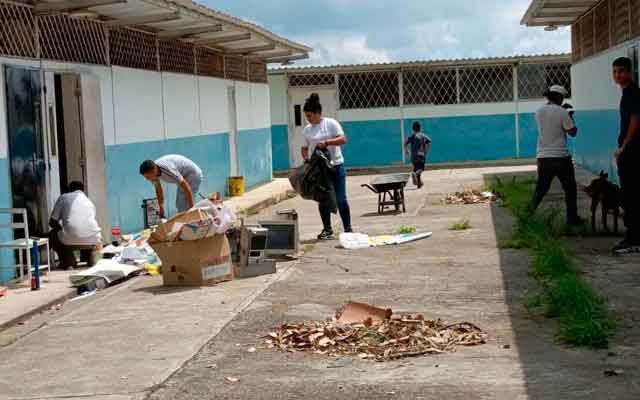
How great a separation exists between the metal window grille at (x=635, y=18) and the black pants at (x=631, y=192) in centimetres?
552

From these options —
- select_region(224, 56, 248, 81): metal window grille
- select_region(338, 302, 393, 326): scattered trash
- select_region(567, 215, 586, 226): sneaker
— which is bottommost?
select_region(338, 302, 393, 326): scattered trash

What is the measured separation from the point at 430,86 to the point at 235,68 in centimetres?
1009

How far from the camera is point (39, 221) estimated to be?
42.4 feet

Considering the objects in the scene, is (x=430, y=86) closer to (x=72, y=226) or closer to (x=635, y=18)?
(x=635, y=18)

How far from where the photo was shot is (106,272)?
1153 cm

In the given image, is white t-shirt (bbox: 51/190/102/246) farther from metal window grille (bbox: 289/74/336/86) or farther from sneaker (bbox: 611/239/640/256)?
metal window grille (bbox: 289/74/336/86)

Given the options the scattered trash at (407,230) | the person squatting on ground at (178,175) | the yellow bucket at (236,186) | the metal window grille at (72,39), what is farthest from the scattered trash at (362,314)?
the yellow bucket at (236,186)

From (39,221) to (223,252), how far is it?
122 inches

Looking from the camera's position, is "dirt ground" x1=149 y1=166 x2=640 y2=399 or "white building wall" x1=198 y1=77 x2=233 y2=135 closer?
"dirt ground" x1=149 y1=166 x2=640 y2=399

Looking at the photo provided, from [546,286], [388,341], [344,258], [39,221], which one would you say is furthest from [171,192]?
[388,341]

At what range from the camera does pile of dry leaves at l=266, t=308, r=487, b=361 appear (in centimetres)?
747

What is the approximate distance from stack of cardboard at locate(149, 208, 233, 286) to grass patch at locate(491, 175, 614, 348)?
9.52 feet

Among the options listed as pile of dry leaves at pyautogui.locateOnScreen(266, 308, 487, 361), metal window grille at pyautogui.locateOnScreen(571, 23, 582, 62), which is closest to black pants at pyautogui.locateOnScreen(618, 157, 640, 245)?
pile of dry leaves at pyautogui.locateOnScreen(266, 308, 487, 361)

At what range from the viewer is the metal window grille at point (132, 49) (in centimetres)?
1577
